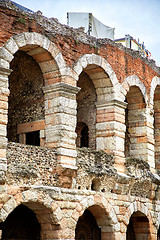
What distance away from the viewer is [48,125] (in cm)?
1320

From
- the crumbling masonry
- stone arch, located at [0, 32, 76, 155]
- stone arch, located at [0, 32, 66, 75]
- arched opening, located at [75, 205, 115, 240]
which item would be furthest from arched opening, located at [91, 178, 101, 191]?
stone arch, located at [0, 32, 66, 75]

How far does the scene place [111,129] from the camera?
14789mm

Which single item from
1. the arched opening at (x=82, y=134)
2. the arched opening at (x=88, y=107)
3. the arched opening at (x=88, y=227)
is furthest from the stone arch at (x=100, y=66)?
the arched opening at (x=88, y=227)

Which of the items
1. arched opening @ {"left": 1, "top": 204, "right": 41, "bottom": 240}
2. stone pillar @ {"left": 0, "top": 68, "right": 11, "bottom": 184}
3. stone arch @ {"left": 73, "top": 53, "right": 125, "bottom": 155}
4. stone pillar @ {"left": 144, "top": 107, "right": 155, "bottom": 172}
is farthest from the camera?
stone pillar @ {"left": 144, "top": 107, "right": 155, "bottom": 172}

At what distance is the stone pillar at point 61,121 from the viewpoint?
1287 centimetres

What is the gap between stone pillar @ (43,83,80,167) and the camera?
12.9m

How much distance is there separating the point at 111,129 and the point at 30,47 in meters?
3.65

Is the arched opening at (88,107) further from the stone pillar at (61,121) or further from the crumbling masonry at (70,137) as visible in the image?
the stone pillar at (61,121)

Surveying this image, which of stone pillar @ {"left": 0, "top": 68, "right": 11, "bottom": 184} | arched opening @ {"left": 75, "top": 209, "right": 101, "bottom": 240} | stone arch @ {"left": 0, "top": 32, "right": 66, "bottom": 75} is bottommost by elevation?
arched opening @ {"left": 75, "top": 209, "right": 101, "bottom": 240}

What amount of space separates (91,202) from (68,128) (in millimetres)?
2151

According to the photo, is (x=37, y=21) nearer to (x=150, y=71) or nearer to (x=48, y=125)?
(x=48, y=125)

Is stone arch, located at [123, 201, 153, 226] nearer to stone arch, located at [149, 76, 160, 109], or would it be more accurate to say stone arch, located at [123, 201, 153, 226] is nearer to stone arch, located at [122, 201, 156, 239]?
stone arch, located at [122, 201, 156, 239]

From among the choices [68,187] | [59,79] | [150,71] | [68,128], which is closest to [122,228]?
[68,187]

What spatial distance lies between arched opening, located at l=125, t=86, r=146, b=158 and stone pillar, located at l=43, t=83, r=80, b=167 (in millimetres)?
4018
